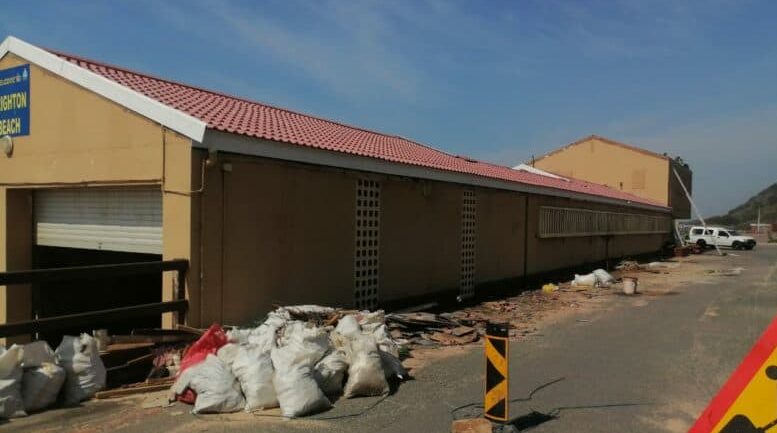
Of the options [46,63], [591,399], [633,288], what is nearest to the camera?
[591,399]

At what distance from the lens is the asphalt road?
5.23 metres

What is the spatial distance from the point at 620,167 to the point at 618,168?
162 mm

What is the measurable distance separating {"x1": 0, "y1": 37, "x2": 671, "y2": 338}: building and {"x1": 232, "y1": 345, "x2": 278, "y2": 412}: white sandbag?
2.01 m

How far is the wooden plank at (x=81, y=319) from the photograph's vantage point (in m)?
6.13

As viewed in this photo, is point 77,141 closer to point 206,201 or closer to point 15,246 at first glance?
point 15,246

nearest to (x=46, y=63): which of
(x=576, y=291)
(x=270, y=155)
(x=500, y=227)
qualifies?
(x=270, y=155)

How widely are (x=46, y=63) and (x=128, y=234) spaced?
334cm

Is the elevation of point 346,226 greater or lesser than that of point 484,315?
greater

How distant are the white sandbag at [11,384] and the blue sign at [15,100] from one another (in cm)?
622

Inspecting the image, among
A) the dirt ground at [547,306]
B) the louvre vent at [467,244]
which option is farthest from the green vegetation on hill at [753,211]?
the louvre vent at [467,244]

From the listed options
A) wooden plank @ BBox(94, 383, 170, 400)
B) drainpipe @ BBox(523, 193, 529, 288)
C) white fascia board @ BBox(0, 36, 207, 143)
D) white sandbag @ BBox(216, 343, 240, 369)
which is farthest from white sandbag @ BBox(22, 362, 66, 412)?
drainpipe @ BBox(523, 193, 529, 288)

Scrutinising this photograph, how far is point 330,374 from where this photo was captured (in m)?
6.05

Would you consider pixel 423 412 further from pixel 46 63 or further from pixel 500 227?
pixel 500 227

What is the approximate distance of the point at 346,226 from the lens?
403 inches
